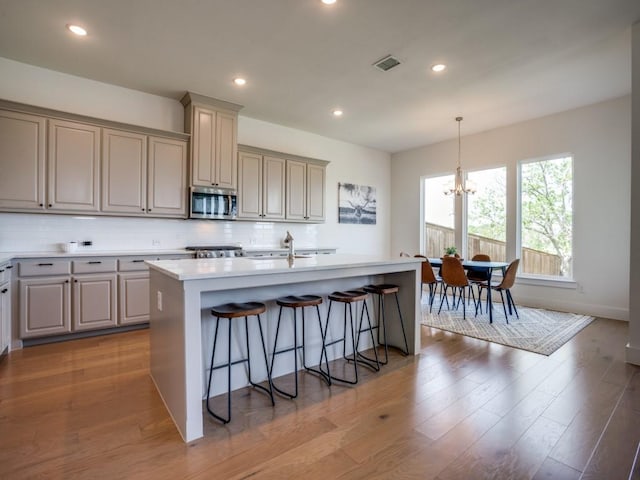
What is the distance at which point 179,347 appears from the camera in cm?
185

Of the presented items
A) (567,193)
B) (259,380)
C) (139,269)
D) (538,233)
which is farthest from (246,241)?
(567,193)

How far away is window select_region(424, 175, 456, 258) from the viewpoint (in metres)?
6.30

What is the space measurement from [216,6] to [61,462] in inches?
126

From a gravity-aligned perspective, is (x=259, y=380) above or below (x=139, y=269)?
below

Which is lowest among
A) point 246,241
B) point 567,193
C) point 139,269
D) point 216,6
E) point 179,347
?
point 179,347

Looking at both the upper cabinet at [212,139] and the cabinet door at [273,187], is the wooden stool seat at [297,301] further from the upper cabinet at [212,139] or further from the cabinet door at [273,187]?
the cabinet door at [273,187]

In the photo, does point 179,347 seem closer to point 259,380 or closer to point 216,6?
point 259,380

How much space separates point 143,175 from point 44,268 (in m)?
1.40

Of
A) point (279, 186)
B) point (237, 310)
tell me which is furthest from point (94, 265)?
point (279, 186)

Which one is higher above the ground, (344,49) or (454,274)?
(344,49)

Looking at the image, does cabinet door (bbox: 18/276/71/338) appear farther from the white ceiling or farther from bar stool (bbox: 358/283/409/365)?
bar stool (bbox: 358/283/409/365)

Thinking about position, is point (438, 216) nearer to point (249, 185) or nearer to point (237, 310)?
point (249, 185)

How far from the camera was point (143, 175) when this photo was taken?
3.87 m

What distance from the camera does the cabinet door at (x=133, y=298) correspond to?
3580mm
